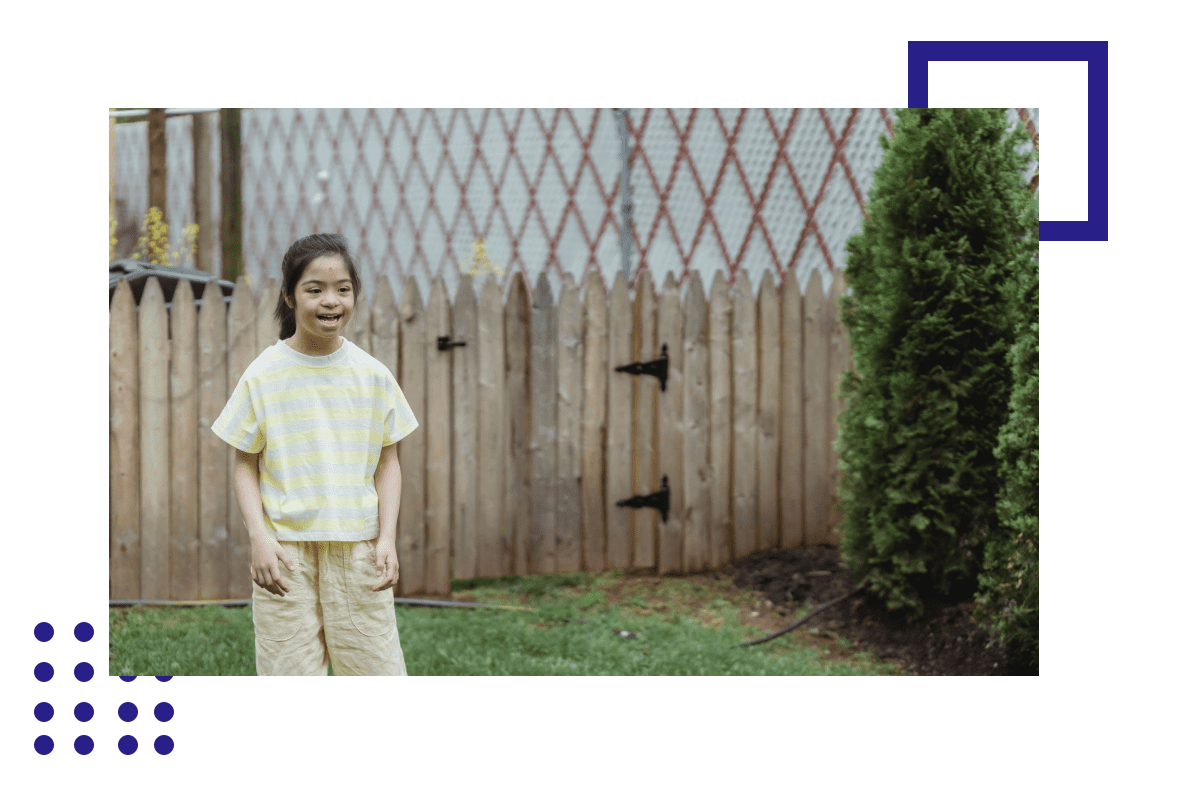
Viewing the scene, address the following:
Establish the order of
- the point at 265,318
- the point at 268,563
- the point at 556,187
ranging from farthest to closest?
the point at 556,187 → the point at 265,318 → the point at 268,563

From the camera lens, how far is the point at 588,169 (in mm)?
5848

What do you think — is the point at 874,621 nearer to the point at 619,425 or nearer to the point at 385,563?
the point at 619,425

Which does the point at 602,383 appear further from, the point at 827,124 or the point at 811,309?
the point at 827,124

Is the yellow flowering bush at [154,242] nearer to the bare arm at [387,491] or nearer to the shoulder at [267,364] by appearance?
the shoulder at [267,364]

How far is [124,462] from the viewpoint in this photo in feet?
12.7

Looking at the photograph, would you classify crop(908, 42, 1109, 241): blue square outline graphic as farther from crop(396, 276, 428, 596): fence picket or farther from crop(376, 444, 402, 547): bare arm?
crop(396, 276, 428, 596): fence picket

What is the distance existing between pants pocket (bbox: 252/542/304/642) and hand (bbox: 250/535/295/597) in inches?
0.8

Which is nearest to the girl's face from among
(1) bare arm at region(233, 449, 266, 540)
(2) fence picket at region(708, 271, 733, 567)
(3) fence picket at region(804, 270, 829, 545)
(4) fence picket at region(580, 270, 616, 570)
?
(1) bare arm at region(233, 449, 266, 540)

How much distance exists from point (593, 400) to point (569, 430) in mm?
172

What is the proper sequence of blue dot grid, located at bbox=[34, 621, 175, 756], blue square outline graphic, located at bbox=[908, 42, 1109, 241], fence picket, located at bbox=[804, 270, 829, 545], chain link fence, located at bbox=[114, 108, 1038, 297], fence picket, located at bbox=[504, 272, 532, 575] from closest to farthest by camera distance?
1. blue dot grid, located at bbox=[34, 621, 175, 756]
2. blue square outline graphic, located at bbox=[908, 42, 1109, 241]
3. fence picket, located at bbox=[504, 272, 532, 575]
4. fence picket, located at bbox=[804, 270, 829, 545]
5. chain link fence, located at bbox=[114, 108, 1038, 297]

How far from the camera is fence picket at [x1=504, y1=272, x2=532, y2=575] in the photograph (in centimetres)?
448

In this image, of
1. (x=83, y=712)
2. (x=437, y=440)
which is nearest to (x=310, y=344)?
(x=83, y=712)

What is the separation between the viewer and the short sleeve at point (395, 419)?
2.83m

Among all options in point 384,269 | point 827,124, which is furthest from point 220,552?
point 827,124
